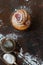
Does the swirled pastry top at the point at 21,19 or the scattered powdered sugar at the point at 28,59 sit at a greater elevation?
the swirled pastry top at the point at 21,19

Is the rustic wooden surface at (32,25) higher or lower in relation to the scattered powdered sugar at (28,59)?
higher

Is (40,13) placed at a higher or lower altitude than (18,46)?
higher

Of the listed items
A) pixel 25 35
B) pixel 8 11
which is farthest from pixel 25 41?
pixel 8 11

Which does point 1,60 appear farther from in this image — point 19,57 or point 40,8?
point 40,8
